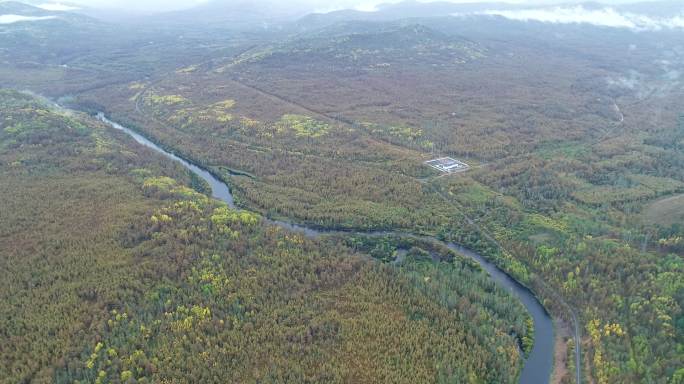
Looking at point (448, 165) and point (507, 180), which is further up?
point (507, 180)

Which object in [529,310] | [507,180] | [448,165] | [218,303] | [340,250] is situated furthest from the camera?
[448,165]

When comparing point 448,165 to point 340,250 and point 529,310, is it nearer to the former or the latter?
point 340,250

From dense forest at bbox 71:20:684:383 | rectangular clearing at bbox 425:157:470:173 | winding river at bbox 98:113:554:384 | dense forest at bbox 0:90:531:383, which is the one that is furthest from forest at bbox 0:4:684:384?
rectangular clearing at bbox 425:157:470:173

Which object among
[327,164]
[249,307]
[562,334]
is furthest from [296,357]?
[327,164]

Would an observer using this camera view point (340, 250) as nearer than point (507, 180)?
Yes

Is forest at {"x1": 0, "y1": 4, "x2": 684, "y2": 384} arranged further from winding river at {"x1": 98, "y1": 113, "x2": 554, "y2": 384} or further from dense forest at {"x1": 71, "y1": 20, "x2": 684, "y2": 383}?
winding river at {"x1": 98, "y1": 113, "x2": 554, "y2": 384}

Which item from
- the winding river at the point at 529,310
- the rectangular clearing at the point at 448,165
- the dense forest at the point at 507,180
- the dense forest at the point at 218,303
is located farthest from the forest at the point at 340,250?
the rectangular clearing at the point at 448,165

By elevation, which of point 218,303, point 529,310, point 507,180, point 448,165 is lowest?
point 529,310

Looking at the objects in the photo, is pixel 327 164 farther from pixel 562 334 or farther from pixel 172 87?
pixel 172 87

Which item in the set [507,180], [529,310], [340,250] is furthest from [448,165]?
[529,310]
